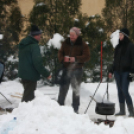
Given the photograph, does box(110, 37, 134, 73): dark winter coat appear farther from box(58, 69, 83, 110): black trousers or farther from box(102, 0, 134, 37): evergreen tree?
box(102, 0, 134, 37): evergreen tree

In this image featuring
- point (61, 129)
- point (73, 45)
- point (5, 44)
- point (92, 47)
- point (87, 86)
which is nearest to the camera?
point (61, 129)

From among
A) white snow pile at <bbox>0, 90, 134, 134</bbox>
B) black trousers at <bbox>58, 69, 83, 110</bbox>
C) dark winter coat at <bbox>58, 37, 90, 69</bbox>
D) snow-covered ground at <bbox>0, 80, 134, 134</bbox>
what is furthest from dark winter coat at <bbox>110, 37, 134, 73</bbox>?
white snow pile at <bbox>0, 90, 134, 134</bbox>

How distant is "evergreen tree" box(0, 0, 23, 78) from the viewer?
35.1ft

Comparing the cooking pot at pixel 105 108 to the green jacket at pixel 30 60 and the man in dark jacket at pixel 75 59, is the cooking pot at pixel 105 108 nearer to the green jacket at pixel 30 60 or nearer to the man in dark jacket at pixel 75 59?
the man in dark jacket at pixel 75 59

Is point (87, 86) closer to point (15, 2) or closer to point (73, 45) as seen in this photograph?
point (73, 45)

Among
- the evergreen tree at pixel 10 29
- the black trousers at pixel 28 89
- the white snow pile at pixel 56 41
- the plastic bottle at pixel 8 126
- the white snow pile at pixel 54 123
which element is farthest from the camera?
the evergreen tree at pixel 10 29

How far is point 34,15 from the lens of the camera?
10.2m

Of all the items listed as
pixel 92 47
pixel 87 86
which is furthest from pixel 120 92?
pixel 92 47

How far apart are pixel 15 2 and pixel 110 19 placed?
3.65 metres

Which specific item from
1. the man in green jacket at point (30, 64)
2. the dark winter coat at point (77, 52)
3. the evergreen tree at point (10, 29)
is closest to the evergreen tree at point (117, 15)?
the evergreen tree at point (10, 29)

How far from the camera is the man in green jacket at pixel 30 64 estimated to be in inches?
198

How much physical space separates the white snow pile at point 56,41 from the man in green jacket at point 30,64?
15.3 ft

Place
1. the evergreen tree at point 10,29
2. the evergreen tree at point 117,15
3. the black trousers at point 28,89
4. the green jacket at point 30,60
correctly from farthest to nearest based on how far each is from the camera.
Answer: the evergreen tree at point 10,29, the evergreen tree at point 117,15, the black trousers at point 28,89, the green jacket at point 30,60

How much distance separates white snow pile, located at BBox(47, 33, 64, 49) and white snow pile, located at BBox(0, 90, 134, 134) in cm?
530
